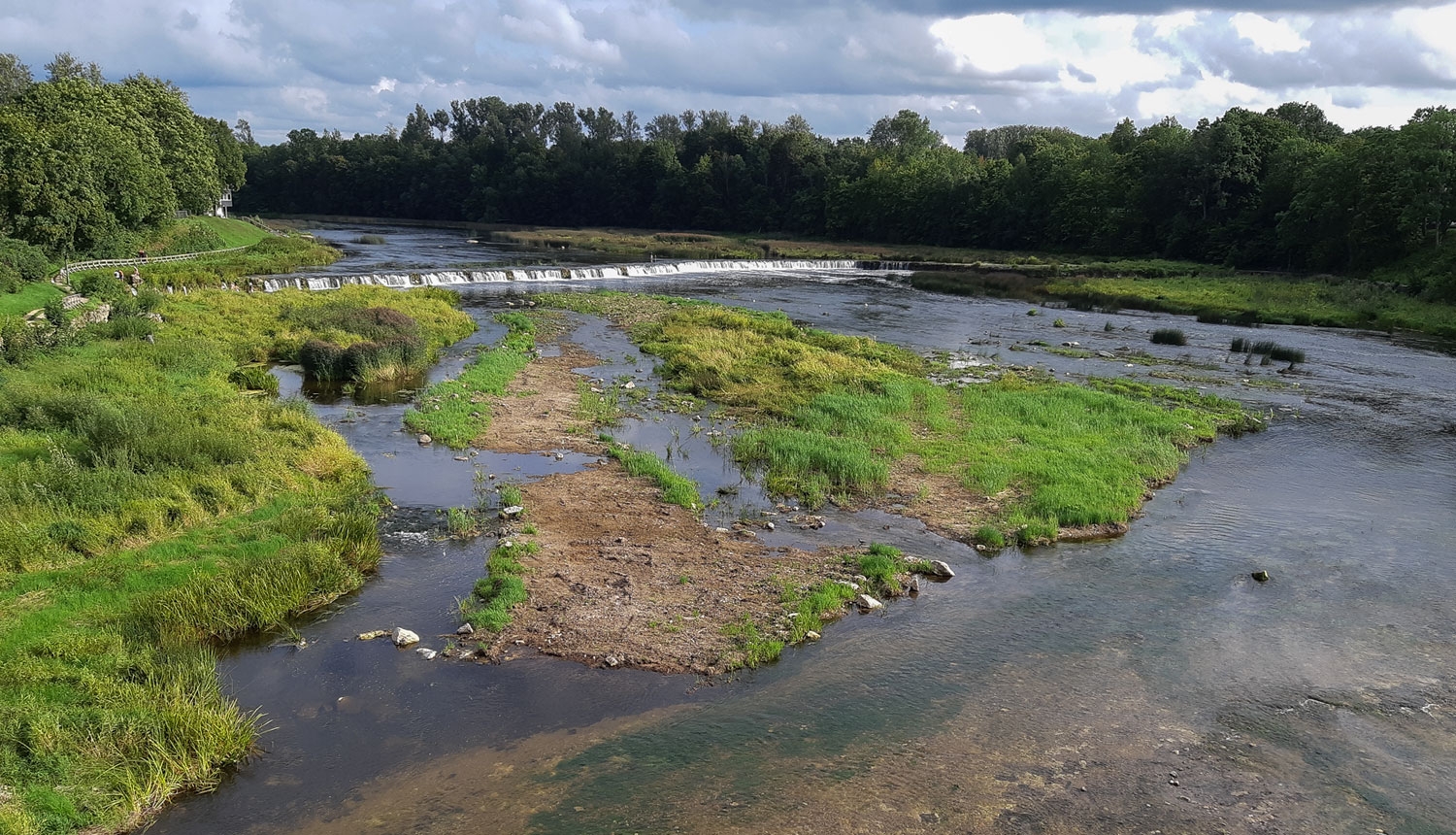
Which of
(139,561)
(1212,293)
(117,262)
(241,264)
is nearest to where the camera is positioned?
(139,561)

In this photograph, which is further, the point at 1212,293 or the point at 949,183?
the point at 949,183

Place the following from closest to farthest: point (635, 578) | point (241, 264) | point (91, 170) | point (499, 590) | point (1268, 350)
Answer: point (499, 590) → point (635, 578) → point (1268, 350) → point (91, 170) → point (241, 264)

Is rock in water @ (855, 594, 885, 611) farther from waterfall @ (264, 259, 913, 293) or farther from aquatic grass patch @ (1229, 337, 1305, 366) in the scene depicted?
waterfall @ (264, 259, 913, 293)

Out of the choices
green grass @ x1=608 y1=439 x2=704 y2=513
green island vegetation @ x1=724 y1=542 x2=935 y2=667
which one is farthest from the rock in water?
green grass @ x1=608 y1=439 x2=704 y2=513

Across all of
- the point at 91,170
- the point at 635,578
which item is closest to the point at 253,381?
the point at 635,578

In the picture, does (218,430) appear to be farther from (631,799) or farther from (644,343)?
(644,343)

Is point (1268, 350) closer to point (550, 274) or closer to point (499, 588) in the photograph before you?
point (499, 588)

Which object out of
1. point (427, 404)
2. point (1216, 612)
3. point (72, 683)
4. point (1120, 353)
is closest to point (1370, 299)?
point (1120, 353)

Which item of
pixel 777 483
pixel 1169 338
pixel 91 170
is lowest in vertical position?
pixel 777 483
